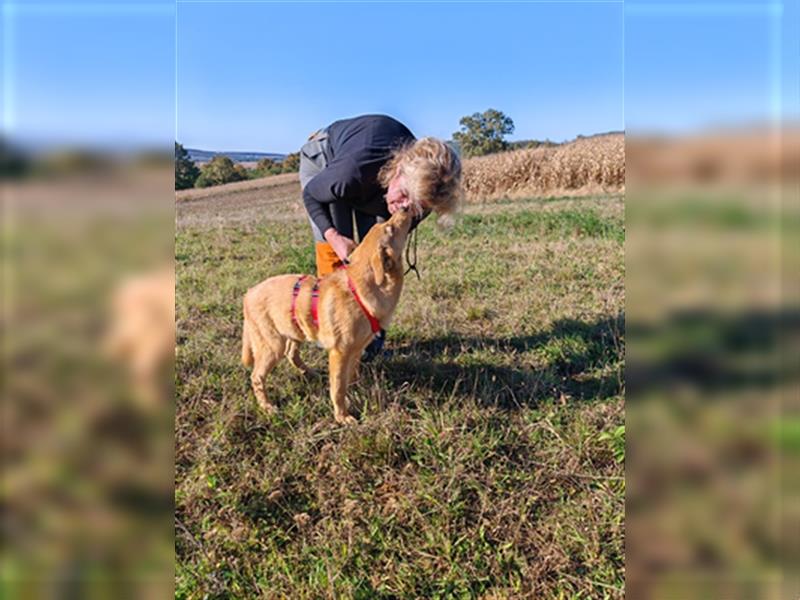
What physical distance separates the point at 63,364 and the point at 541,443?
114 inches

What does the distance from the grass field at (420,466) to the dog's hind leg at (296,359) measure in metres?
0.12

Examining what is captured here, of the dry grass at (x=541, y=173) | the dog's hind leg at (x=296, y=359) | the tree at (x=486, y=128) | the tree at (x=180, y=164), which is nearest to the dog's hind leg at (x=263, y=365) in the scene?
the dog's hind leg at (x=296, y=359)

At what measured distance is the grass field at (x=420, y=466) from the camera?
91.0 inches

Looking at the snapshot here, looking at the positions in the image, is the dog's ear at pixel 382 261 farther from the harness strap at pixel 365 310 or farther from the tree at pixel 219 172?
the tree at pixel 219 172

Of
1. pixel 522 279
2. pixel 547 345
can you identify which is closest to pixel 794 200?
pixel 547 345

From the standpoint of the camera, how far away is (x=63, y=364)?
0.80 meters

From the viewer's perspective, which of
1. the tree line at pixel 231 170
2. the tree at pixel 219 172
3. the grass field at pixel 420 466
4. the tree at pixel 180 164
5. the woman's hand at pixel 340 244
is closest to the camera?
the tree at pixel 180 164

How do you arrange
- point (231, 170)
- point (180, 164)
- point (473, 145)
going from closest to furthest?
point (180, 164) < point (231, 170) < point (473, 145)

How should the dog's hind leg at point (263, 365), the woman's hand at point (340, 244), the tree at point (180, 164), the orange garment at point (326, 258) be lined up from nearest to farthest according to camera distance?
1. the tree at point (180, 164)
2. the dog's hind leg at point (263, 365)
3. the woman's hand at point (340, 244)
4. the orange garment at point (326, 258)

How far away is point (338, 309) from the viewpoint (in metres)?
3.26

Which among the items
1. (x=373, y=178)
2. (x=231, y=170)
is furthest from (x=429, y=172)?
(x=231, y=170)

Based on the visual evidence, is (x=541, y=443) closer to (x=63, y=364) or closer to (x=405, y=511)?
(x=405, y=511)

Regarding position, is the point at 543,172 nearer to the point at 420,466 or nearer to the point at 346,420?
the point at 346,420

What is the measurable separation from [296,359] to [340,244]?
1048mm
